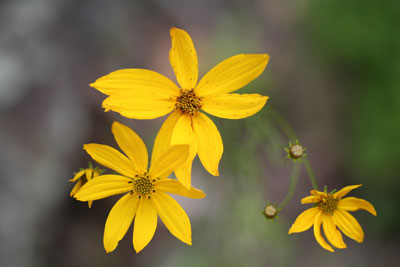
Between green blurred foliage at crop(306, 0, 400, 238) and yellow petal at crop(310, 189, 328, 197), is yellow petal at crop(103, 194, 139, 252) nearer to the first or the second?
yellow petal at crop(310, 189, 328, 197)

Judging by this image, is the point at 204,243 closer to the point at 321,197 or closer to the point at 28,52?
the point at 321,197

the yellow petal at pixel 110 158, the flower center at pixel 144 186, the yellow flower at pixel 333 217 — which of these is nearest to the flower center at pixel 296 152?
the yellow flower at pixel 333 217

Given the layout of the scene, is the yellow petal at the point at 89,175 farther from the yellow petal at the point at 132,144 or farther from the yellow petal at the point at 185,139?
the yellow petal at the point at 185,139

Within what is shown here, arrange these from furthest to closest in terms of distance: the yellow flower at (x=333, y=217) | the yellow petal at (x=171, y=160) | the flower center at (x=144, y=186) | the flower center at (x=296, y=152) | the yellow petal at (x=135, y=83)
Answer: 1. the flower center at (x=296, y=152)
2. the yellow flower at (x=333, y=217)
3. the flower center at (x=144, y=186)
4. the yellow petal at (x=135, y=83)
5. the yellow petal at (x=171, y=160)

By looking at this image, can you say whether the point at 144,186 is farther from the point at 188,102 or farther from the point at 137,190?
the point at 188,102

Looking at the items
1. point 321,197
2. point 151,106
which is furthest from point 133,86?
point 321,197

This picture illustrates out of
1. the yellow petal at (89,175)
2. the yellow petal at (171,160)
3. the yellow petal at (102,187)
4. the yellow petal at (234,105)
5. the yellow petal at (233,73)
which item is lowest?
the yellow petal at (102,187)

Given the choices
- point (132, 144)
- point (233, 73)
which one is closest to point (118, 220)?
point (132, 144)
